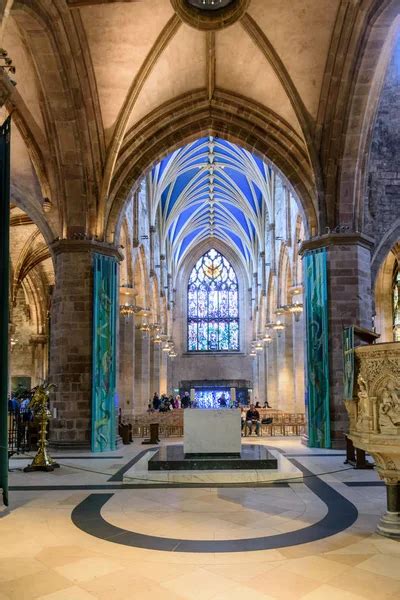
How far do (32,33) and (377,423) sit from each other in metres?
12.0

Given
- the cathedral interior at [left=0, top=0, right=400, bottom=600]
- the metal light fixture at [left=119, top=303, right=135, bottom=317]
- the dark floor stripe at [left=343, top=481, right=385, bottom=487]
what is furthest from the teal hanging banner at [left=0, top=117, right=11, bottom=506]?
the metal light fixture at [left=119, top=303, right=135, bottom=317]

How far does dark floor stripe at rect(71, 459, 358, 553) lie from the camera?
5805 mm

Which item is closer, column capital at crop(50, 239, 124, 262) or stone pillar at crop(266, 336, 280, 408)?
column capital at crop(50, 239, 124, 262)

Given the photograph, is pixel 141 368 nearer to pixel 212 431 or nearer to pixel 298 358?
pixel 298 358

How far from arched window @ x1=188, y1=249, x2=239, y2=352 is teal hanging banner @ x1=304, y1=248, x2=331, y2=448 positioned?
30.7 metres

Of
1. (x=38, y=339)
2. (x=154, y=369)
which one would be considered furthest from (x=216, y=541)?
(x=38, y=339)

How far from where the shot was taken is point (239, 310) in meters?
47.2

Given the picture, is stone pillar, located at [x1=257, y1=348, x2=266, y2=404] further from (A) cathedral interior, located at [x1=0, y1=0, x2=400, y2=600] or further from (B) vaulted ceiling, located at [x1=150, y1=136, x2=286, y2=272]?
(A) cathedral interior, located at [x1=0, y1=0, x2=400, y2=600]

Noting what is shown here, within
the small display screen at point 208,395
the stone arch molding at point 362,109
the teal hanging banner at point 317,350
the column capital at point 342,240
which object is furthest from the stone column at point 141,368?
the small display screen at point 208,395

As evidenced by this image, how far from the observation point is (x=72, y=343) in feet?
50.9

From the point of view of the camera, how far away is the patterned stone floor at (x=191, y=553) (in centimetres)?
463

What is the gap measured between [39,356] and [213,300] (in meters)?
17.4

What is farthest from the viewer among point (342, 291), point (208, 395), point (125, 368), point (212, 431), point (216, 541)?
point (208, 395)

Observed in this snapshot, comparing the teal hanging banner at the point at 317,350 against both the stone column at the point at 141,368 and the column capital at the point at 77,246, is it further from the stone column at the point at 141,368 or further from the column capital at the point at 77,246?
the stone column at the point at 141,368
